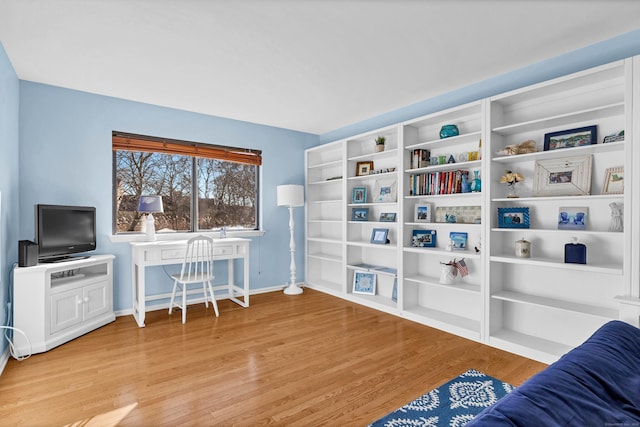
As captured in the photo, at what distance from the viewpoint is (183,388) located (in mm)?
2352

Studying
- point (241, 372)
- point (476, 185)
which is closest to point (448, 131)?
point (476, 185)

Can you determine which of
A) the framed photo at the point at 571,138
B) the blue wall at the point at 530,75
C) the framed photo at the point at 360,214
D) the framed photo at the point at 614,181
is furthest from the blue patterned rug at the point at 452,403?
the blue wall at the point at 530,75

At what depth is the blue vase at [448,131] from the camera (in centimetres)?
354

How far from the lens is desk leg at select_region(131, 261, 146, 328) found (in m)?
3.56

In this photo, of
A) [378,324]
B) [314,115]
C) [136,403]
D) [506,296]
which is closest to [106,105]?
[314,115]

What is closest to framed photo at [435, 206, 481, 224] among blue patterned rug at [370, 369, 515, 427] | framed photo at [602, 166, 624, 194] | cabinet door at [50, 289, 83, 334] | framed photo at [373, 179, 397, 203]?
framed photo at [373, 179, 397, 203]

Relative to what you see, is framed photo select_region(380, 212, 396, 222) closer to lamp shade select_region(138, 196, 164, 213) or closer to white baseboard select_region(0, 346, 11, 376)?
lamp shade select_region(138, 196, 164, 213)

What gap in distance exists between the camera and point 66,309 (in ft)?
10.3

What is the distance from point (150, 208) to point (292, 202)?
6.03 ft

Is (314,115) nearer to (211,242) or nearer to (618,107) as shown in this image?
(211,242)

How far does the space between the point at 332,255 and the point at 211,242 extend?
2034 millimetres

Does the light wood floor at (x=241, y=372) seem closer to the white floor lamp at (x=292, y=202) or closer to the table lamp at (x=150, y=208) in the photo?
the table lamp at (x=150, y=208)

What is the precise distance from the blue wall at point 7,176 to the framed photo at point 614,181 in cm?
471

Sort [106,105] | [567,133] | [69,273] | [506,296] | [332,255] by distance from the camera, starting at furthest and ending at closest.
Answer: [332,255], [106,105], [69,273], [506,296], [567,133]
